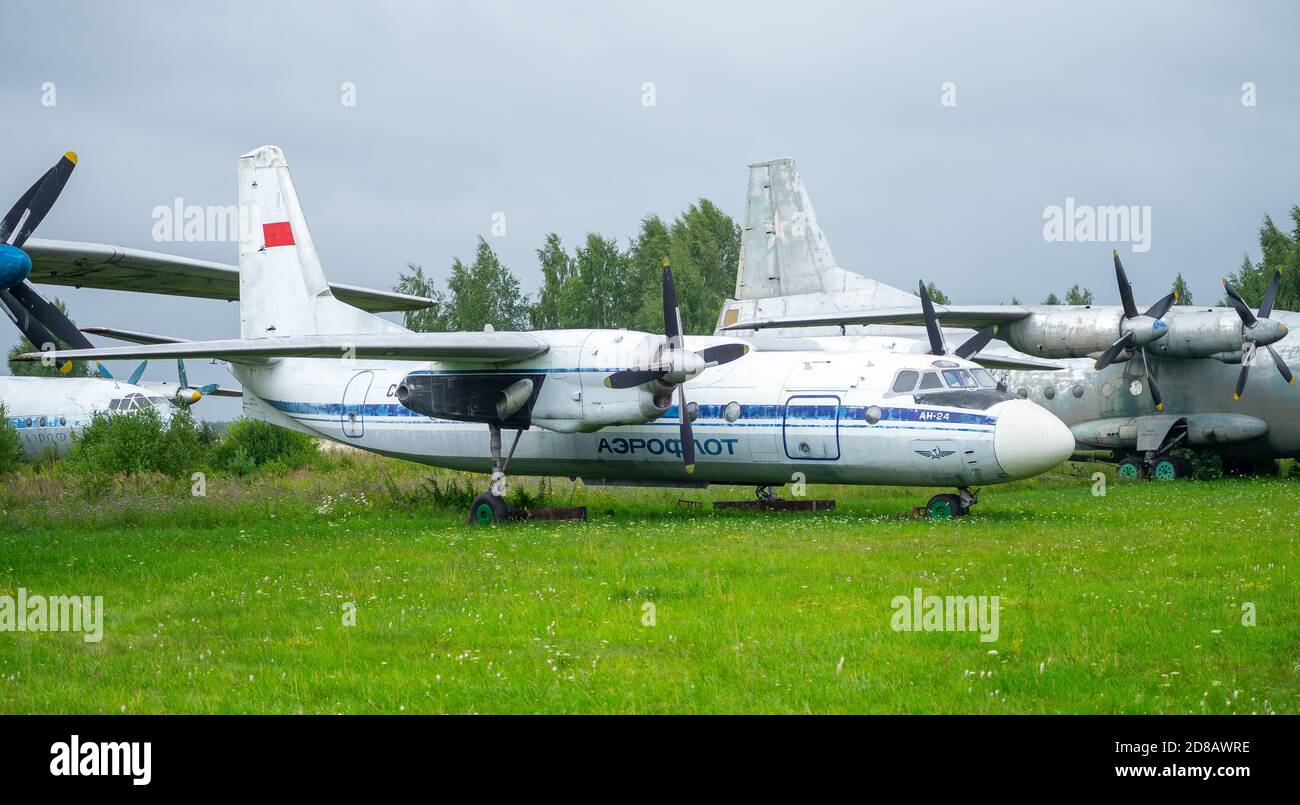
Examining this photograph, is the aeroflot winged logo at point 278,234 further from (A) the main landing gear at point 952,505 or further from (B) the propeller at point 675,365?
(A) the main landing gear at point 952,505

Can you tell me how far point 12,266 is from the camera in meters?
13.4

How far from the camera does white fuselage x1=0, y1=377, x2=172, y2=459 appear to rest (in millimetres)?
39156

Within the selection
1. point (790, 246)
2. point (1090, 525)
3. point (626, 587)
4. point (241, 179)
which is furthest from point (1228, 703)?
point (790, 246)

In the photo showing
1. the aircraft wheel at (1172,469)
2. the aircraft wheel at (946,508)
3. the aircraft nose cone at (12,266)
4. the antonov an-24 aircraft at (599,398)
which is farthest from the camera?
the aircraft wheel at (1172,469)

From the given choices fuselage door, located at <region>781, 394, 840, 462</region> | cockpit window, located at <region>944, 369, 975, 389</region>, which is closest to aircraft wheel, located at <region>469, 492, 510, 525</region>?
fuselage door, located at <region>781, 394, 840, 462</region>

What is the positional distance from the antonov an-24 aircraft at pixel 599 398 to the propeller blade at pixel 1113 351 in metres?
5.66

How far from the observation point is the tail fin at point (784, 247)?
31.5 metres

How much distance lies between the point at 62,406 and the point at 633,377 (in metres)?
29.1

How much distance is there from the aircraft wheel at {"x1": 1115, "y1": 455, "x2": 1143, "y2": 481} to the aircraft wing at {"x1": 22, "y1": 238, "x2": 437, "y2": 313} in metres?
20.3

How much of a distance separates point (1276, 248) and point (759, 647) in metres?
62.2

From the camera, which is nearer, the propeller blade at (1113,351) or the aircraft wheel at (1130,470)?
the propeller blade at (1113,351)

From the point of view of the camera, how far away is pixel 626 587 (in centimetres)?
1188

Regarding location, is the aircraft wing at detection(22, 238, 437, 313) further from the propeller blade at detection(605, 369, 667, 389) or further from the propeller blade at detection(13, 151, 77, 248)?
the propeller blade at detection(605, 369, 667, 389)

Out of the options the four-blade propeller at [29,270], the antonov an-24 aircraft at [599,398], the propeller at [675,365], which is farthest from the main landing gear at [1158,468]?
the four-blade propeller at [29,270]
